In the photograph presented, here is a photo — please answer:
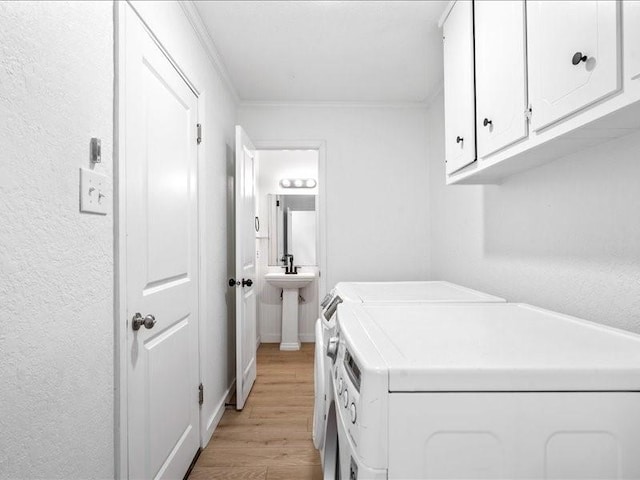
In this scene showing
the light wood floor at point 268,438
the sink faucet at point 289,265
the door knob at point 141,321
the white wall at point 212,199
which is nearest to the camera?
the door knob at point 141,321

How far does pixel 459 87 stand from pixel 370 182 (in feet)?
5.01

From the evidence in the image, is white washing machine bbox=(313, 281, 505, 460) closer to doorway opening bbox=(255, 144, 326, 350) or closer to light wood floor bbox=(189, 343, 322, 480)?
light wood floor bbox=(189, 343, 322, 480)

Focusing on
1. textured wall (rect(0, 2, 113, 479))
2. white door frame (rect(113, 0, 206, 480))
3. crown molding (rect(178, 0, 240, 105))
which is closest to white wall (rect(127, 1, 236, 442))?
crown molding (rect(178, 0, 240, 105))

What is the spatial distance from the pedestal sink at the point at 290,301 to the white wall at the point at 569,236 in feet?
6.91

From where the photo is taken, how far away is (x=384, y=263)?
123 inches

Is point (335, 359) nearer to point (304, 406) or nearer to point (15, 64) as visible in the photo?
point (15, 64)

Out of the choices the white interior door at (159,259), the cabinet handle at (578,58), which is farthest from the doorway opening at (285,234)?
the cabinet handle at (578,58)

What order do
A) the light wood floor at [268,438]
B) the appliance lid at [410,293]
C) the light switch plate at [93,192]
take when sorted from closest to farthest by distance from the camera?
the light switch plate at [93,192] < the appliance lid at [410,293] < the light wood floor at [268,438]

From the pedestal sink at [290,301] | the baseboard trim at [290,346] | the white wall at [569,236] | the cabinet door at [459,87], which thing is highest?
the cabinet door at [459,87]

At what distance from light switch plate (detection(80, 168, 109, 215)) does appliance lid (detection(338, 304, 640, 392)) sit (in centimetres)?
80

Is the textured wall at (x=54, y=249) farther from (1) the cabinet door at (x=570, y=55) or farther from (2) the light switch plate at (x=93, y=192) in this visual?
(1) the cabinet door at (x=570, y=55)

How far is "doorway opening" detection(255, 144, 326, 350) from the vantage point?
421 centimetres

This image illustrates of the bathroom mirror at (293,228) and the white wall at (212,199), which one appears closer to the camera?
the white wall at (212,199)

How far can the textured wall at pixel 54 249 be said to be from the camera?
2.56 feet
